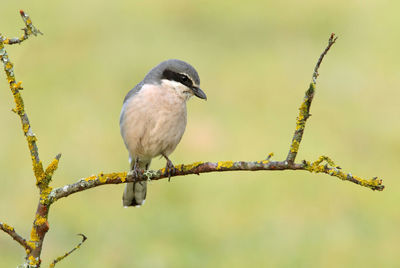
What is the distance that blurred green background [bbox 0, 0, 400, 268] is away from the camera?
333 inches

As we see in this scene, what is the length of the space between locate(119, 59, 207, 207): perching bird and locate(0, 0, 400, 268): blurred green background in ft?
10.1

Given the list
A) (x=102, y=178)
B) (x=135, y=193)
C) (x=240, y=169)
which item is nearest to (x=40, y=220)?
(x=102, y=178)

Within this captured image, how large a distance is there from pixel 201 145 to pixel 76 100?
9.39 feet

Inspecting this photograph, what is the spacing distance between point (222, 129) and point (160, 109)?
6.18 m

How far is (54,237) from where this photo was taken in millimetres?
8461

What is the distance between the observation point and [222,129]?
445 inches

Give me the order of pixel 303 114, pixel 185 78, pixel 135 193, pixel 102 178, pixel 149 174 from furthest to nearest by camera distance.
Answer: pixel 135 193 → pixel 185 78 → pixel 149 174 → pixel 102 178 → pixel 303 114

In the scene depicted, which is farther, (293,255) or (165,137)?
(293,255)

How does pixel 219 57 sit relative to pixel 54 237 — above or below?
above

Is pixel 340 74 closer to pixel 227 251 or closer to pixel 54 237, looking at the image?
pixel 227 251

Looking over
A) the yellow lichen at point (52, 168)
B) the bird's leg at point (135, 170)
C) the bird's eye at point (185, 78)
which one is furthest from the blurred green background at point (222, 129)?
the yellow lichen at point (52, 168)

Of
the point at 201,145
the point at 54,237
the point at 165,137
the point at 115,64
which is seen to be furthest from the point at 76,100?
the point at 165,137

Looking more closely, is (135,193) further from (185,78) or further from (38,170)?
(38,170)

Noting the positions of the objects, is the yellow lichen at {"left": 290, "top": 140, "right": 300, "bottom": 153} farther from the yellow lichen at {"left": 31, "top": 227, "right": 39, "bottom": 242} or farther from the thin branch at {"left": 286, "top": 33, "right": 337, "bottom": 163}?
the yellow lichen at {"left": 31, "top": 227, "right": 39, "bottom": 242}
